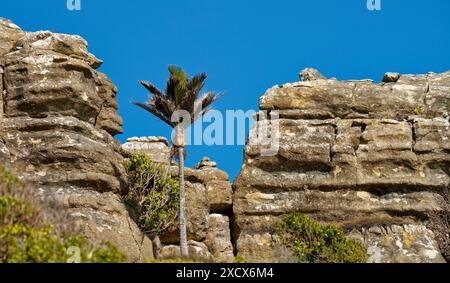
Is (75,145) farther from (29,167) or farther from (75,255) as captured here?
(75,255)

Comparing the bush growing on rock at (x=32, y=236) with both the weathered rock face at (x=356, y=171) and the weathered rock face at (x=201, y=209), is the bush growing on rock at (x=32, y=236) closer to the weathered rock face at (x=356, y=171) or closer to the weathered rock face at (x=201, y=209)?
the weathered rock face at (x=201, y=209)

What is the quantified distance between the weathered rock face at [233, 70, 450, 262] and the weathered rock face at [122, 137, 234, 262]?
0.90 metres

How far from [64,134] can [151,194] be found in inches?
195

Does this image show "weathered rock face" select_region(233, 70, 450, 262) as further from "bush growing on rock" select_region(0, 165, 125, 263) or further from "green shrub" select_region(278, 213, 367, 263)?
"bush growing on rock" select_region(0, 165, 125, 263)

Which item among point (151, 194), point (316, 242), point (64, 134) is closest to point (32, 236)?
point (64, 134)

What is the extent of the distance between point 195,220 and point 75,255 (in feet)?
51.1

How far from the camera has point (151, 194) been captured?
3669cm

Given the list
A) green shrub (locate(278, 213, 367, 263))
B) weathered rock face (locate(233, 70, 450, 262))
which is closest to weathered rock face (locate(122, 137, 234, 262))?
weathered rock face (locate(233, 70, 450, 262))

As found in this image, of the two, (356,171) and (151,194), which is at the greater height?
(356,171)

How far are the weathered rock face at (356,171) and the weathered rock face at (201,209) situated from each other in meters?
0.90

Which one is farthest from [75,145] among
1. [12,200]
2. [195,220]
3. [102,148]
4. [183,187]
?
[12,200]

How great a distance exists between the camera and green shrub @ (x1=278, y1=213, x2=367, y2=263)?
1377 inches

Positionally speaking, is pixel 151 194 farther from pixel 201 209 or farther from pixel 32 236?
pixel 32 236

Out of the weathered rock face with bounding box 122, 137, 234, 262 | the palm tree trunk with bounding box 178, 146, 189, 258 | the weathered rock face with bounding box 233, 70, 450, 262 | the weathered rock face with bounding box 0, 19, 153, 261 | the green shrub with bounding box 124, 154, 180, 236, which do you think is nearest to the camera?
the weathered rock face with bounding box 0, 19, 153, 261
